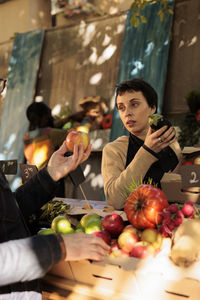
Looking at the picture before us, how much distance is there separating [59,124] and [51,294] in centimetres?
388

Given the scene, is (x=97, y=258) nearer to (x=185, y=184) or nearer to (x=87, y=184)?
(x=185, y=184)

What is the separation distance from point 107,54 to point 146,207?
4114 millimetres

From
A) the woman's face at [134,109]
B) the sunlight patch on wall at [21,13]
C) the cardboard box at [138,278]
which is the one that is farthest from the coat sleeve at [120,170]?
the sunlight patch on wall at [21,13]

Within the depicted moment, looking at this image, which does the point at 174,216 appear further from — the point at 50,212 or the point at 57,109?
the point at 57,109

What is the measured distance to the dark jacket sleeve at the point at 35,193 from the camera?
1.35m

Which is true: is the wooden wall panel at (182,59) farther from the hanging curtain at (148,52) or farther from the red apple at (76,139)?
the red apple at (76,139)

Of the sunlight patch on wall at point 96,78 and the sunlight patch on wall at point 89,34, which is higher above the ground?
the sunlight patch on wall at point 89,34

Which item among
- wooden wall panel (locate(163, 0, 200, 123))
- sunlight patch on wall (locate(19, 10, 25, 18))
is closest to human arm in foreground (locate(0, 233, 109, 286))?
wooden wall panel (locate(163, 0, 200, 123))

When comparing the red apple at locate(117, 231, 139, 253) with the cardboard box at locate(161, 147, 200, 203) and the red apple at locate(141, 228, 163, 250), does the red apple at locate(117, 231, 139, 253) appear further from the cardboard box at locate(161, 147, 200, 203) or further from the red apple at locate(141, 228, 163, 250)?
the cardboard box at locate(161, 147, 200, 203)

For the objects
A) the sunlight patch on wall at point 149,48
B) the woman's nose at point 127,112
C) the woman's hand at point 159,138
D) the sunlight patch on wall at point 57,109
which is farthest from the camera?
the sunlight patch on wall at point 57,109

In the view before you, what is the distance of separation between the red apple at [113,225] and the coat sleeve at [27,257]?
44 centimetres

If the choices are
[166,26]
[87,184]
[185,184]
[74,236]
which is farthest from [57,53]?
[74,236]

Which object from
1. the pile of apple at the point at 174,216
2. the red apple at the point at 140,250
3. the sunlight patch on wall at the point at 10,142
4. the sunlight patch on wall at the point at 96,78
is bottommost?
the red apple at the point at 140,250

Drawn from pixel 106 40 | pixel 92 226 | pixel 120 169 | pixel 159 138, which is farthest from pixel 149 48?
pixel 92 226
